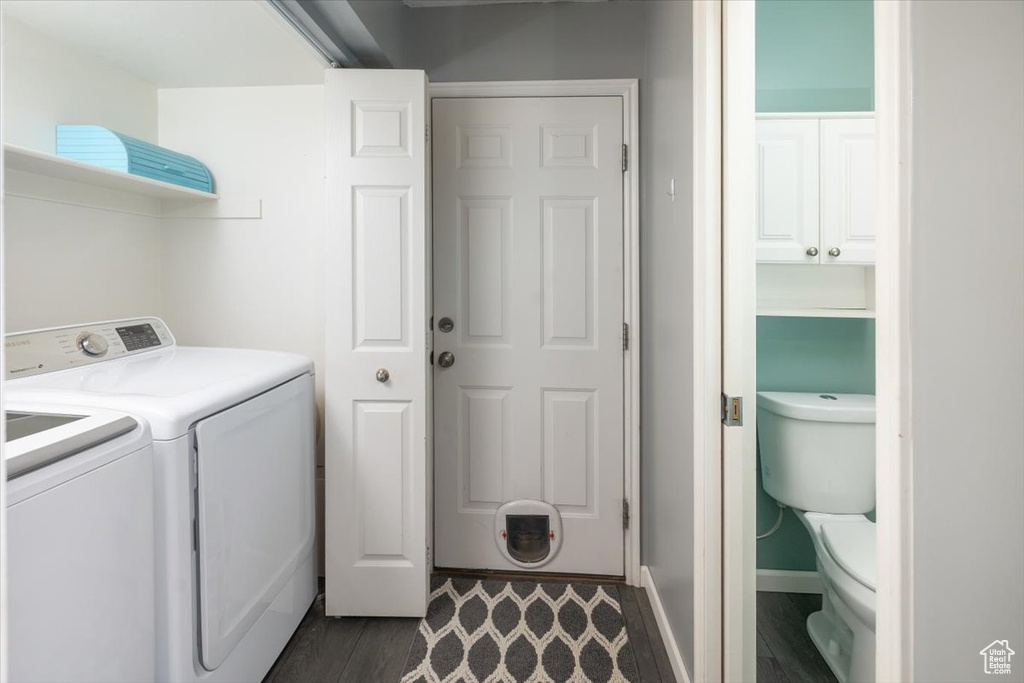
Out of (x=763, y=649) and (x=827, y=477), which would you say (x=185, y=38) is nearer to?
(x=827, y=477)

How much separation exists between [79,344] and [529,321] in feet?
5.03

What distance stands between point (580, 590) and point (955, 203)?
1.86 m

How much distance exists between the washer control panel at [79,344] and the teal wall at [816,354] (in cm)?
233

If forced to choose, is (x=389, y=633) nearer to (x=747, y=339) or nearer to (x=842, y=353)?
(x=747, y=339)

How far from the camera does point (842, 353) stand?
6.31 feet

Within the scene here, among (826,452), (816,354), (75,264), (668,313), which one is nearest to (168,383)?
(75,264)

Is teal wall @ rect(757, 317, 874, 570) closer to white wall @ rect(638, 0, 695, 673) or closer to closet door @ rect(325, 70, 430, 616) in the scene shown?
white wall @ rect(638, 0, 695, 673)

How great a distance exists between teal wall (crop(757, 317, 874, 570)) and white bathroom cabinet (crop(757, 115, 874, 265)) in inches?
11.7

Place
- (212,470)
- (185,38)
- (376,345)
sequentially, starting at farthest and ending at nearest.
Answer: (376,345)
(185,38)
(212,470)

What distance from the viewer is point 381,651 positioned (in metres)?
1.66

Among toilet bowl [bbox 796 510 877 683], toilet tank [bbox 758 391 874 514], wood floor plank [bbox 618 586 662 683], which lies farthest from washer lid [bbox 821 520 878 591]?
wood floor plank [bbox 618 586 662 683]

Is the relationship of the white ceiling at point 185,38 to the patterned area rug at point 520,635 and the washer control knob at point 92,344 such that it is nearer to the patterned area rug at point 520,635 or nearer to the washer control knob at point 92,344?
the washer control knob at point 92,344

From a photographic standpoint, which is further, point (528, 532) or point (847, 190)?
point (528, 532)

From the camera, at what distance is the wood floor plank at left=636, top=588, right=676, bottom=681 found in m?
1.56
